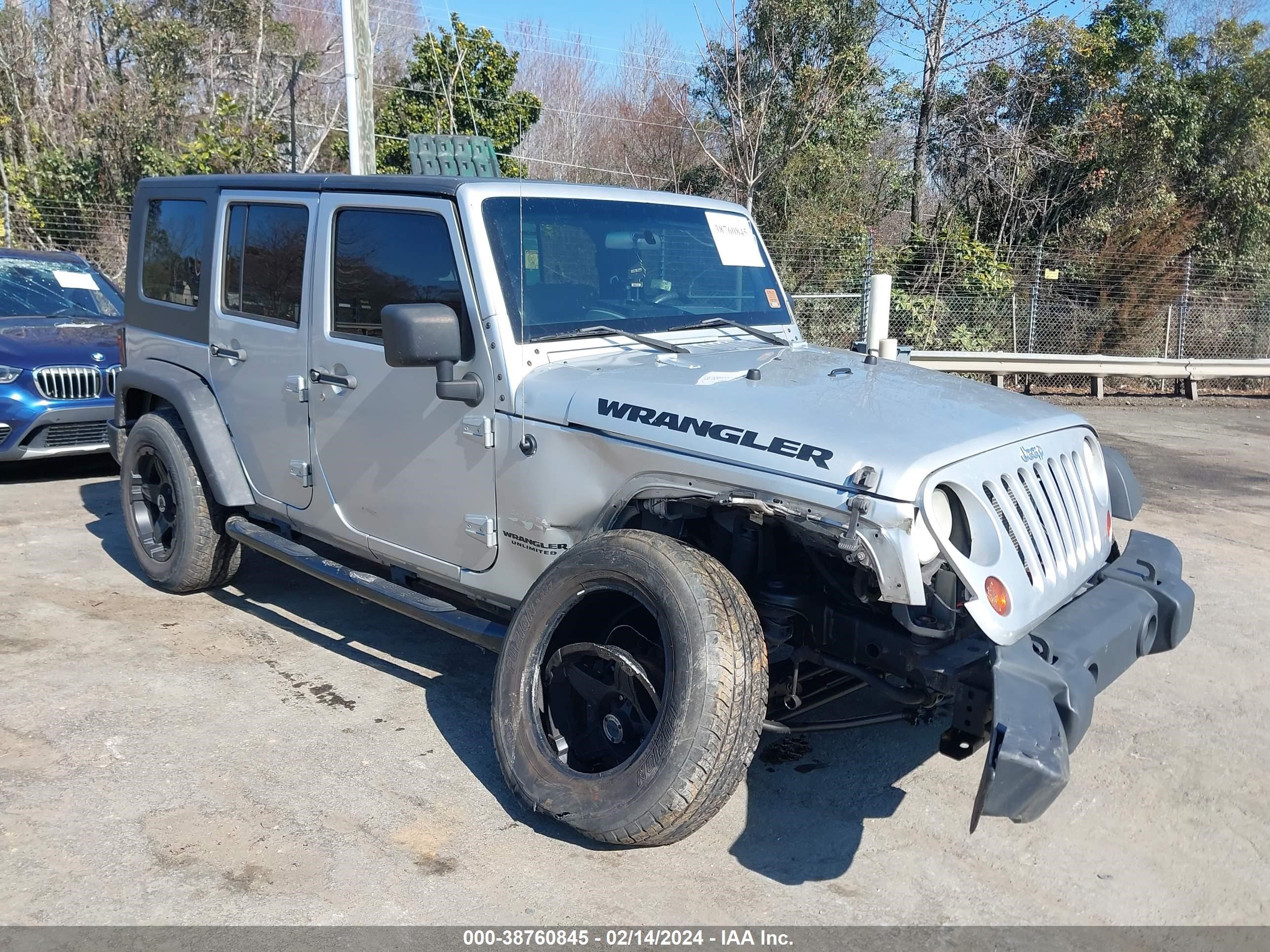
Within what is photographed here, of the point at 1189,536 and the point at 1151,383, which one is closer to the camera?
the point at 1189,536

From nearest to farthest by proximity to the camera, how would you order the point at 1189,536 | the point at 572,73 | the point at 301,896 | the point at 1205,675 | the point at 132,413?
the point at 301,896, the point at 1205,675, the point at 132,413, the point at 1189,536, the point at 572,73

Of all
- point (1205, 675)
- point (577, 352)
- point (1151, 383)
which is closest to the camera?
point (577, 352)

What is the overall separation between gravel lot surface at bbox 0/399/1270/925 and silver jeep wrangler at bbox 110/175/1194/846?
26 cm

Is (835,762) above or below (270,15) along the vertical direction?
below

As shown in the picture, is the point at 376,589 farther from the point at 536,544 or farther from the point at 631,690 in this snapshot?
the point at 631,690

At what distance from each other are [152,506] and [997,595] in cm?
448

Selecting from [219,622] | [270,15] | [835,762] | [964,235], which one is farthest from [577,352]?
[270,15]

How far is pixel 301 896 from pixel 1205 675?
386 cm

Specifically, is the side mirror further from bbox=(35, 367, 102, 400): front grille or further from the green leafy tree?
the green leafy tree

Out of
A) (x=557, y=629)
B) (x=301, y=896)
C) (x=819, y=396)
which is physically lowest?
(x=301, y=896)

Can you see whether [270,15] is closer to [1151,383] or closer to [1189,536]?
[1151,383]

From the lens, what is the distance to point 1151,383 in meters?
14.6

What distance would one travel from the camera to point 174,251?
17.3 ft

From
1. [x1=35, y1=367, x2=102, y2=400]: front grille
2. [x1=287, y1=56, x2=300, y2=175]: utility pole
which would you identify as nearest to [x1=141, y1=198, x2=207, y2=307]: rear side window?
[x1=35, y1=367, x2=102, y2=400]: front grille
